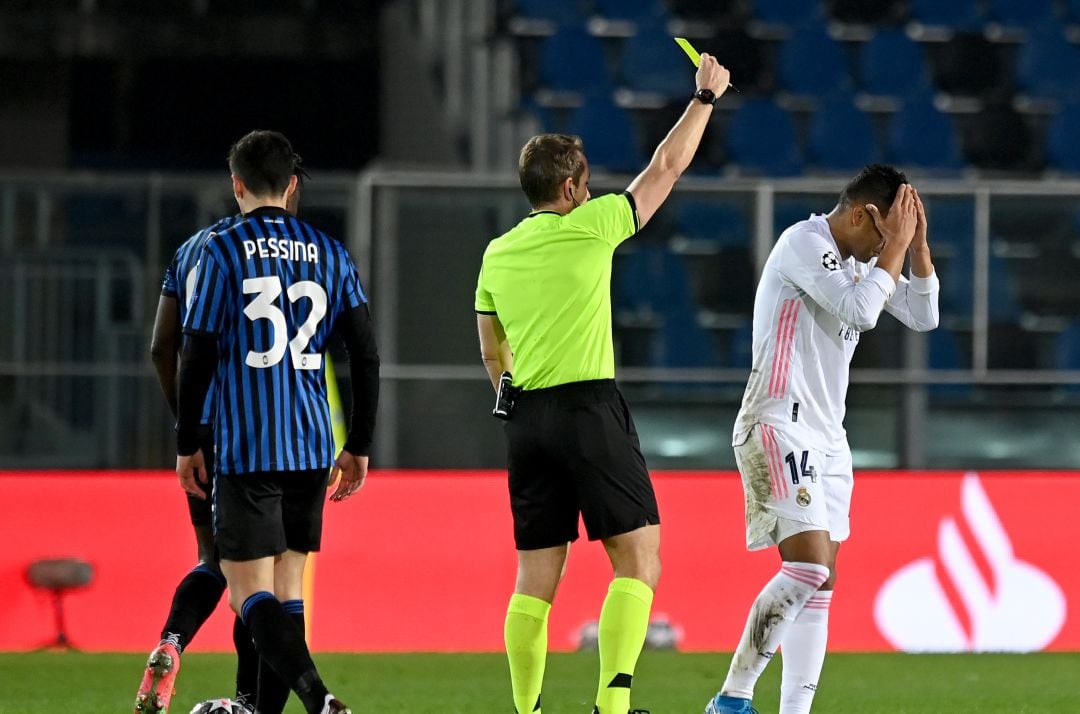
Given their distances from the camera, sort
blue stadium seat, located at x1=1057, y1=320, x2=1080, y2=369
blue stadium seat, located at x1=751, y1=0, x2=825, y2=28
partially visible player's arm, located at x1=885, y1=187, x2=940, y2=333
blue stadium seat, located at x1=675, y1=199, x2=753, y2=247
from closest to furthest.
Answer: partially visible player's arm, located at x1=885, y1=187, x2=940, y2=333
blue stadium seat, located at x1=675, y1=199, x2=753, y2=247
blue stadium seat, located at x1=1057, y1=320, x2=1080, y2=369
blue stadium seat, located at x1=751, y1=0, x2=825, y2=28

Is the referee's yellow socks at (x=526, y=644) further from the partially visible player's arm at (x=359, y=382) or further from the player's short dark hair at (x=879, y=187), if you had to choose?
the player's short dark hair at (x=879, y=187)

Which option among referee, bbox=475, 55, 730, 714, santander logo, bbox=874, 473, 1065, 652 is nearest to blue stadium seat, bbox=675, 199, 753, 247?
santander logo, bbox=874, 473, 1065, 652

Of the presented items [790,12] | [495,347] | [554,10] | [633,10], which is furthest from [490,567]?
[790,12]

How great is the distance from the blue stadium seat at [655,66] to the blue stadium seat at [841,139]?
3.61 ft

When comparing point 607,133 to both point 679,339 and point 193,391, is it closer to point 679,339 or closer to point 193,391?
point 679,339

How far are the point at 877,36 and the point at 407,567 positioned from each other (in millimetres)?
7765

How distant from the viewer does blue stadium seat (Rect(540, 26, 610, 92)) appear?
14617 mm

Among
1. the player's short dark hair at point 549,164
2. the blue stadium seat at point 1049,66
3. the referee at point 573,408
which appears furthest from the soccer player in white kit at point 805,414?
the blue stadium seat at point 1049,66

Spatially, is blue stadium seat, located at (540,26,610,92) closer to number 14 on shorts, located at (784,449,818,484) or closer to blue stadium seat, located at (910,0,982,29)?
blue stadium seat, located at (910,0,982,29)

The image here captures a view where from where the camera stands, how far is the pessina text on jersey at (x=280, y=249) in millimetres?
5164

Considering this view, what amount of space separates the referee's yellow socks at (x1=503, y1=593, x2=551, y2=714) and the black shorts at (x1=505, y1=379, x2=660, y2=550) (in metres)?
0.18

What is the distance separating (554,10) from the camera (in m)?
15.1

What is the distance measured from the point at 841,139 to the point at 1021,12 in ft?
7.45

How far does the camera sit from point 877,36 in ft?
49.7
